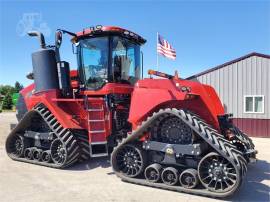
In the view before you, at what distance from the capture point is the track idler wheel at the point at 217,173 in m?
5.21

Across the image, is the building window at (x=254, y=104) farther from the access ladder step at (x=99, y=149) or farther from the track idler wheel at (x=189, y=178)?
the track idler wheel at (x=189, y=178)

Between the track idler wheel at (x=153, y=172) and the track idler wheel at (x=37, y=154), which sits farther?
the track idler wheel at (x=37, y=154)

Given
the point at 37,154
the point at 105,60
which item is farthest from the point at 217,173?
the point at 37,154

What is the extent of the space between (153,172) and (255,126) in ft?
30.8

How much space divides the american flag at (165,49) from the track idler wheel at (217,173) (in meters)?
8.41

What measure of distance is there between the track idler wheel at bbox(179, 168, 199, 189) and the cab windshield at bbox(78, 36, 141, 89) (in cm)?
297

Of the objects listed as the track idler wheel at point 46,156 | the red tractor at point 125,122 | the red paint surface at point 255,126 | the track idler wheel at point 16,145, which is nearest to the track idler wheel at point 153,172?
the red tractor at point 125,122

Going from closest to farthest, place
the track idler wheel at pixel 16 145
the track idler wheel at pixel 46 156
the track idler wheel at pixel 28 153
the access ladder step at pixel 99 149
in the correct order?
the access ladder step at pixel 99 149 → the track idler wheel at pixel 46 156 → the track idler wheel at pixel 28 153 → the track idler wheel at pixel 16 145

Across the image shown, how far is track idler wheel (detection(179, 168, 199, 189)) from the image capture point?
18.1ft

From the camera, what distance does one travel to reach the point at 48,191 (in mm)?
5809

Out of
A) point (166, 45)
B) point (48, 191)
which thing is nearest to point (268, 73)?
point (166, 45)

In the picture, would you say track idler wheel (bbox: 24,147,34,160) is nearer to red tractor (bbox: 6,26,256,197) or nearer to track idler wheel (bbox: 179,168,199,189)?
red tractor (bbox: 6,26,256,197)

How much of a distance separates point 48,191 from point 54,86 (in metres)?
3.05

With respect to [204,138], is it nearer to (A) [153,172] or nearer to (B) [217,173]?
(B) [217,173]
